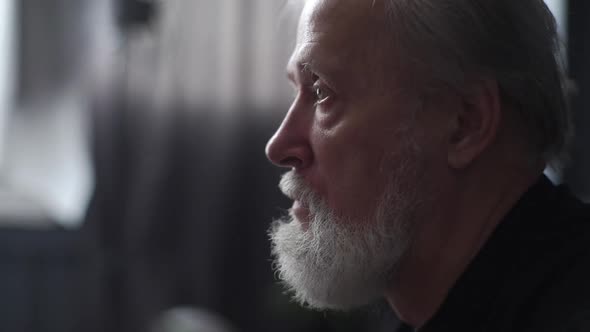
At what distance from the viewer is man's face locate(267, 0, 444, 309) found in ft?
3.49

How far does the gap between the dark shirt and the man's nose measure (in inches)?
11.7

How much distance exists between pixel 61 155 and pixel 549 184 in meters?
1.76

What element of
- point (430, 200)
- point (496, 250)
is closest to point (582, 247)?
point (496, 250)

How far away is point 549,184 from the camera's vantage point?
107cm

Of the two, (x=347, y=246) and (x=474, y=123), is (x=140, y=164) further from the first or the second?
(x=474, y=123)

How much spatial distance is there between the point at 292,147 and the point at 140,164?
1.41 m

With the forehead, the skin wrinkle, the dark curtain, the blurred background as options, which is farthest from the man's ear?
the dark curtain

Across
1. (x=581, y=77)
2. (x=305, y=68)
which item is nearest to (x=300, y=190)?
(x=305, y=68)

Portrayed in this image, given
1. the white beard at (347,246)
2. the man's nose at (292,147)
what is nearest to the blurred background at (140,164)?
the white beard at (347,246)

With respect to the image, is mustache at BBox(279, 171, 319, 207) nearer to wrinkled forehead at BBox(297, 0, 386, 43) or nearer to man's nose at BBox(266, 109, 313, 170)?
man's nose at BBox(266, 109, 313, 170)

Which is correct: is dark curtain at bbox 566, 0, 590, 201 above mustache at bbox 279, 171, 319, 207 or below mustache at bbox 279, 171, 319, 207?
below

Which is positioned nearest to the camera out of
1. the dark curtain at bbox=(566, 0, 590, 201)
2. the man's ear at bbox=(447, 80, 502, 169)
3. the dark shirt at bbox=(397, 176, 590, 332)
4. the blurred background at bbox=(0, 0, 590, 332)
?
the dark shirt at bbox=(397, 176, 590, 332)

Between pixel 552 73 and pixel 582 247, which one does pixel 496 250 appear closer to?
pixel 582 247

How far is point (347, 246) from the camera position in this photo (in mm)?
1089
